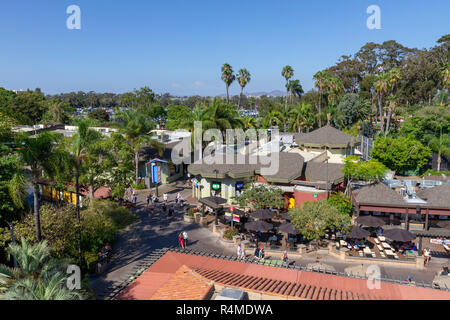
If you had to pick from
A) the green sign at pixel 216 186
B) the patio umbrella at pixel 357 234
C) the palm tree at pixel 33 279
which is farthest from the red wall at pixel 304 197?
the palm tree at pixel 33 279

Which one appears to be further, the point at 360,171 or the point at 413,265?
the point at 360,171

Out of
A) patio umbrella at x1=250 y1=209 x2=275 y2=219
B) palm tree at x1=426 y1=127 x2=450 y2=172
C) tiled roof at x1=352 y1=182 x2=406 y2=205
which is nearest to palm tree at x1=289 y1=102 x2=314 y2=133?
palm tree at x1=426 y1=127 x2=450 y2=172

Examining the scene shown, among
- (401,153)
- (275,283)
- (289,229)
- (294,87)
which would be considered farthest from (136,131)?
(294,87)

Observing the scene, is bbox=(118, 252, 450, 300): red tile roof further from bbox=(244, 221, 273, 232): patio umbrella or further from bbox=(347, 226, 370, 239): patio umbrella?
bbox=(347, 226, 370, 239): patio umbrella

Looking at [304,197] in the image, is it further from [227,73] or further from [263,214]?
[227,73]
